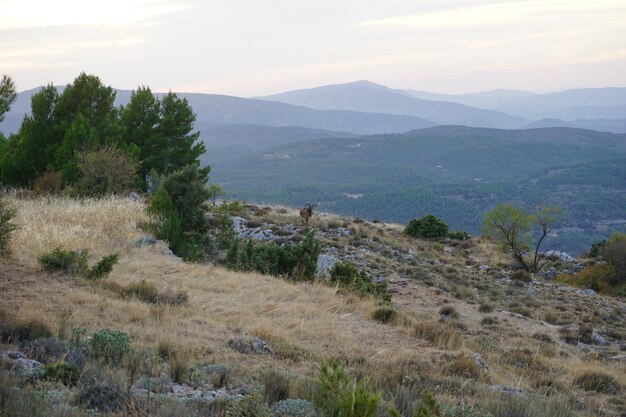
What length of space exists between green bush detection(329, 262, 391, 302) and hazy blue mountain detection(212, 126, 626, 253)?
158 ft

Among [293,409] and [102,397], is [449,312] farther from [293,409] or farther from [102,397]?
[102,397]

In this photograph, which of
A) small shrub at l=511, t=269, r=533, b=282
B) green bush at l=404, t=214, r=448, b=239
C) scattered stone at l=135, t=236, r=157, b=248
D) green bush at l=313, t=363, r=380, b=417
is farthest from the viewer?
green bush at l=404, t=214, r=448, b=239

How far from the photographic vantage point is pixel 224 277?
11.0 metres

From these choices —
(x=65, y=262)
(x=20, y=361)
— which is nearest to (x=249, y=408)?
(x=20, y=361)

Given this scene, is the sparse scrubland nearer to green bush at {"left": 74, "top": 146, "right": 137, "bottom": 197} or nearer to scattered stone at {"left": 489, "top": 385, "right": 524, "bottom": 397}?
scattered stone at {"left": 489, "top": 385, "right": 524, "bottom": 397}

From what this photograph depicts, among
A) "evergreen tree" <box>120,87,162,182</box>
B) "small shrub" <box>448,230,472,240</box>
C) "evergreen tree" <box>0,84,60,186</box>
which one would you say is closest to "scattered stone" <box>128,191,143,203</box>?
"evergreen tree" <box>0,84,60,186</box>

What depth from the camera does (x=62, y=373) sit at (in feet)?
14.9

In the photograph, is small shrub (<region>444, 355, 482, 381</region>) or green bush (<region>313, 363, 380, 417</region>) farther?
→ small shrub (<region>444, 355, 482, 381</region>)

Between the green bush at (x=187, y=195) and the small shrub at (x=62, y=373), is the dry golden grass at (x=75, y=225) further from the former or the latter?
the small shrub at (x=62, y=373)

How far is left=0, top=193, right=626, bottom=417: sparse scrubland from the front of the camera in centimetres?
422

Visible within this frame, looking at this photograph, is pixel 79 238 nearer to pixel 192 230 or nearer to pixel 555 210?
pixel 192 230

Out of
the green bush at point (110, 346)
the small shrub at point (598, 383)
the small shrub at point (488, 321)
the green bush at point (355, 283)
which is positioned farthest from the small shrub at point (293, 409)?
the small shrub at point (488, 321)

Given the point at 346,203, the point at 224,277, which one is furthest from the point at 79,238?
the point at 346,203

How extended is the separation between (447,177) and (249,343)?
159 m
